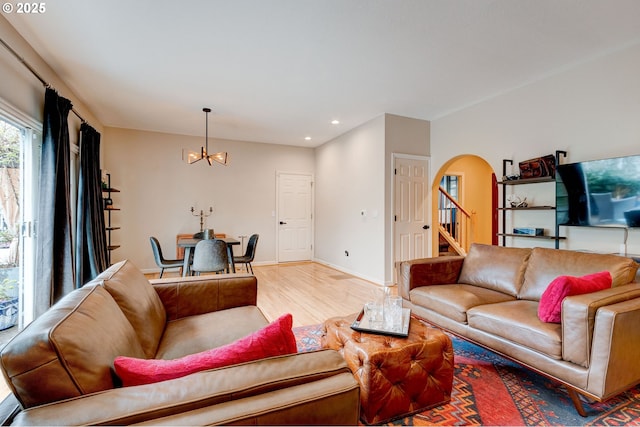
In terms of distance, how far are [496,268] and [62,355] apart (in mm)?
3164

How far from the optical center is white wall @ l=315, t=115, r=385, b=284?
4.85 meters

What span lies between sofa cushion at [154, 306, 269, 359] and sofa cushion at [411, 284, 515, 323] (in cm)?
155

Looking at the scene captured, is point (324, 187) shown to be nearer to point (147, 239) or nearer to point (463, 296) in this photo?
point (147, 239)

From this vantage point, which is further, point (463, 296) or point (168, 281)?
point (463, 296)

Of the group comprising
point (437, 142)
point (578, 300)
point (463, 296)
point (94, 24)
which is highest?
point (94, 24)

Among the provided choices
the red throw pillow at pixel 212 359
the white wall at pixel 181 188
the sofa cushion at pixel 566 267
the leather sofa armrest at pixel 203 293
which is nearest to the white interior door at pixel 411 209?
the sofa cushion at pixel 566 267

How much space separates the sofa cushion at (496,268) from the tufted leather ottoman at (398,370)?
52.0 inches

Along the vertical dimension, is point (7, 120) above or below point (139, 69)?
below

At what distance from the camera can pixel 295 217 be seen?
6.98 m

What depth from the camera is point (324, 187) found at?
667 cm

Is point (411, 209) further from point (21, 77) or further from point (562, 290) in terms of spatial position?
point (21, 77)

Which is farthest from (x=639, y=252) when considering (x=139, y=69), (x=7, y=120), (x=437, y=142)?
(x=7, y=120)

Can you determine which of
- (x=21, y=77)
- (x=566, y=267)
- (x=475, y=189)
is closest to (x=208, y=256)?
(x=21, y=77)

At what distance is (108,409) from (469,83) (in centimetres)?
428
